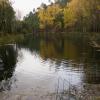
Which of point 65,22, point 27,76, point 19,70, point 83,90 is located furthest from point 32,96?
point 65,22

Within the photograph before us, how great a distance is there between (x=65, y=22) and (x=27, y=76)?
100 metres

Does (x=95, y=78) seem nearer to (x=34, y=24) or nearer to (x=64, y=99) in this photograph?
(x=64, y=99)

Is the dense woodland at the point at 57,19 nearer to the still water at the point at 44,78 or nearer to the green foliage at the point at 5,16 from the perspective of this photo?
the green foliage at the point at 5,16

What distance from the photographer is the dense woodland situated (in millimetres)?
83088

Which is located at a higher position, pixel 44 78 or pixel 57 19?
pixel 57 19

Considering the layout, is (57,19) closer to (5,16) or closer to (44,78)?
(5,16)

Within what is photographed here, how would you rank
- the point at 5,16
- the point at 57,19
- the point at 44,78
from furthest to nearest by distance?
1. the point at 57,19
2. the point at 5,16
3. the point at 44,78

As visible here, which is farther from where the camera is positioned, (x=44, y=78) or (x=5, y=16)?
(x=5, y=16)

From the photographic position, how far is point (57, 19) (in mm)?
133750

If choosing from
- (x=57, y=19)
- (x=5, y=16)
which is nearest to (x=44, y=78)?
(x=5, y=16)

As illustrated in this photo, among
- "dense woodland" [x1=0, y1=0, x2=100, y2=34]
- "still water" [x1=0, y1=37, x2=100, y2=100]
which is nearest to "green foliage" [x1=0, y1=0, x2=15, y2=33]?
"dense woodland" [x1=0, y1=0, x2=100, y2=34]

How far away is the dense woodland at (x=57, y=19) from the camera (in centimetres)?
8309

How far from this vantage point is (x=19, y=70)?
3262 centimetres

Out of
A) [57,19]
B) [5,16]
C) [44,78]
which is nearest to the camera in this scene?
[44,78]
